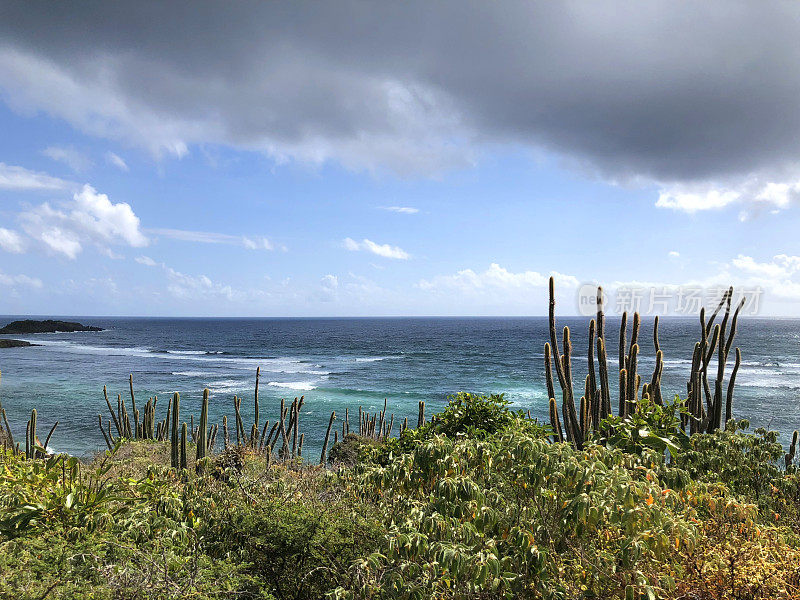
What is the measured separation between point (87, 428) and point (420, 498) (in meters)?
25.1

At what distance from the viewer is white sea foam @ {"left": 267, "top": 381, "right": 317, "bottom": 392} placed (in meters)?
36.8

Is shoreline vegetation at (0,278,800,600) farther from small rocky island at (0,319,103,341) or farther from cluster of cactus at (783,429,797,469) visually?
small rocky island at (0,319,103,341)

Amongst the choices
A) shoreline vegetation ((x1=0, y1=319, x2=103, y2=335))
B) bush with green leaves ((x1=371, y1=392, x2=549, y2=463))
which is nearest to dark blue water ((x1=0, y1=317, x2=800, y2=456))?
bush with green leaves ((x1=371, y1=392, x2=549, y2=463))

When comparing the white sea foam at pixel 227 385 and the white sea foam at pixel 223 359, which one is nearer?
the white sea foam at pixel 227 385

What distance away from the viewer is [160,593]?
11.1 ft

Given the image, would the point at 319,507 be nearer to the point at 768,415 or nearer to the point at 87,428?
the point at 87,428

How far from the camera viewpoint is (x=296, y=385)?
1508 inches

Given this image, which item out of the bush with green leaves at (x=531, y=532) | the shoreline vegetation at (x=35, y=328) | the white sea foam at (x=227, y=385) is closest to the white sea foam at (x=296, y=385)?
the white sea foam at (x=227, y=385)

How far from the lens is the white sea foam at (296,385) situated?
36.8m

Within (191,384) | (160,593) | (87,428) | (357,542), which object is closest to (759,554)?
(357,542)

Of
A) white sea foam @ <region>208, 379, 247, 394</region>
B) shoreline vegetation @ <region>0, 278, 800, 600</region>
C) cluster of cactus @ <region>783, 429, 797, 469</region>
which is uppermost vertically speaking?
shoreline vegetation @ <region>0, 278, 800, 600</region>

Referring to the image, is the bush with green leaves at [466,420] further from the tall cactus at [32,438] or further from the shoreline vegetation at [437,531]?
the tall cactus at [32,438]

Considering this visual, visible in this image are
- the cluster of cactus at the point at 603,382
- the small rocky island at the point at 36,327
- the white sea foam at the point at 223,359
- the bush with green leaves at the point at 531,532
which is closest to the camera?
the bush with green leaves at the point at 531,532

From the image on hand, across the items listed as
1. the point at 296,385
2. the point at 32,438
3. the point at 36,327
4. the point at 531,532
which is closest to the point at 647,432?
the point at 531,532
